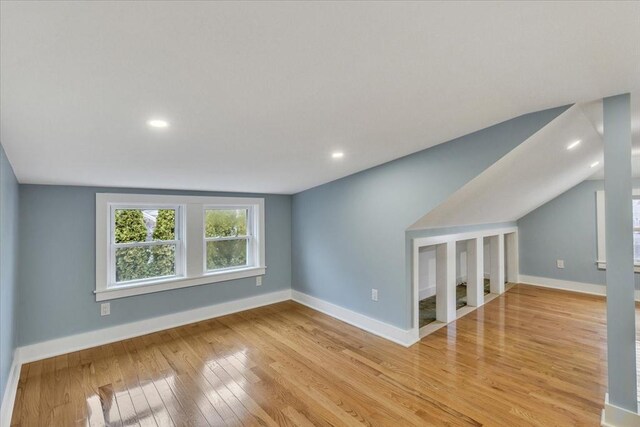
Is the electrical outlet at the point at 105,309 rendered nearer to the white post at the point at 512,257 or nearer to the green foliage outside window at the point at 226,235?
the green foliage outside window at the point at 226,235

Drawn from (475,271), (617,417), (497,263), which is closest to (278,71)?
(617,417)

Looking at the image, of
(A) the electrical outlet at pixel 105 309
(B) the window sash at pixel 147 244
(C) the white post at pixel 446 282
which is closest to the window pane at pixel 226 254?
(B) the window sash at pixel 147 244

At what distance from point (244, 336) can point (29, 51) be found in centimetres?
305

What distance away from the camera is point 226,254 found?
4.27 meters

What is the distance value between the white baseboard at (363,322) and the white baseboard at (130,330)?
2.06 feet

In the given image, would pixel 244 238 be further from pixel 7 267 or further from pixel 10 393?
pixel 10 393

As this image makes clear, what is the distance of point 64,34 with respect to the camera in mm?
1015

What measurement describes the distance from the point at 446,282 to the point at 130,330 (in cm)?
379

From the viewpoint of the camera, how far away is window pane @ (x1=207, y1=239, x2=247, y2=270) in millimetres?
4121

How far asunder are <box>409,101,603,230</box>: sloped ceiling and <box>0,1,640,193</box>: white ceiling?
35 centimetres

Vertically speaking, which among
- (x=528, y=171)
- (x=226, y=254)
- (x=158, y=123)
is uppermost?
(x=158, y=123)

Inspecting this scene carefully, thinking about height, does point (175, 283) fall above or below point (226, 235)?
below

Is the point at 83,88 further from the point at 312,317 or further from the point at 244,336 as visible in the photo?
the point at 312,317

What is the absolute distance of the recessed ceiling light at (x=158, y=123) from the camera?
176 centimetres
